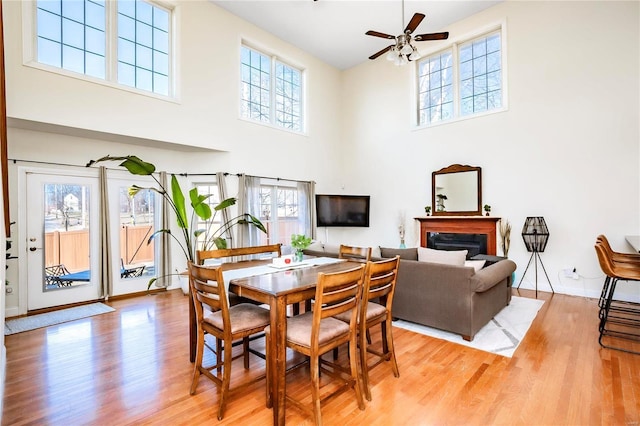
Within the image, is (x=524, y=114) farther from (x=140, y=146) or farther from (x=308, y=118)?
(x=140, y=146)

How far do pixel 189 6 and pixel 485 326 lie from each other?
6609mm

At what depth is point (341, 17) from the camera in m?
6.04

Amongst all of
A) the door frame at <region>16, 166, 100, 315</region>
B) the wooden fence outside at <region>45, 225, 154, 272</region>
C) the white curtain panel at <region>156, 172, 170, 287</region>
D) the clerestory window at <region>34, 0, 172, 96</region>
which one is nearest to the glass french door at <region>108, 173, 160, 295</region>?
the wooden fence outside at <region>45, 225, 154, 272</region>

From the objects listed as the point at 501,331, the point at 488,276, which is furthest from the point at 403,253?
the point at 501,331

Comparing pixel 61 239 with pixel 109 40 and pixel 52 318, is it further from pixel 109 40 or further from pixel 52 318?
pixel 109 40

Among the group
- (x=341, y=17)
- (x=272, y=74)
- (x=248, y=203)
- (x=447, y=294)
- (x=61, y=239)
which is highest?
(x=341, y=17)

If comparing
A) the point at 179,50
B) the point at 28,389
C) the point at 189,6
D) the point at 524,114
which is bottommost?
the point at 28,389

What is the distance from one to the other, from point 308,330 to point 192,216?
4477 millimetres

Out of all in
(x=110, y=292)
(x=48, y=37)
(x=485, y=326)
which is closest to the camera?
(x=485, y=326)

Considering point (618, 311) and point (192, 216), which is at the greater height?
point (192, 216)

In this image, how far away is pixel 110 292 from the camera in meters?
4.98

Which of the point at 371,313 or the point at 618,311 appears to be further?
the point at 618,311

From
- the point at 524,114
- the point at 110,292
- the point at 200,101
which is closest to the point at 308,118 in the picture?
the point at 200,101

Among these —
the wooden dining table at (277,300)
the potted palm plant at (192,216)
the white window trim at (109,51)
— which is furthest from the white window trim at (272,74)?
the wooden dining table at (277,300)
